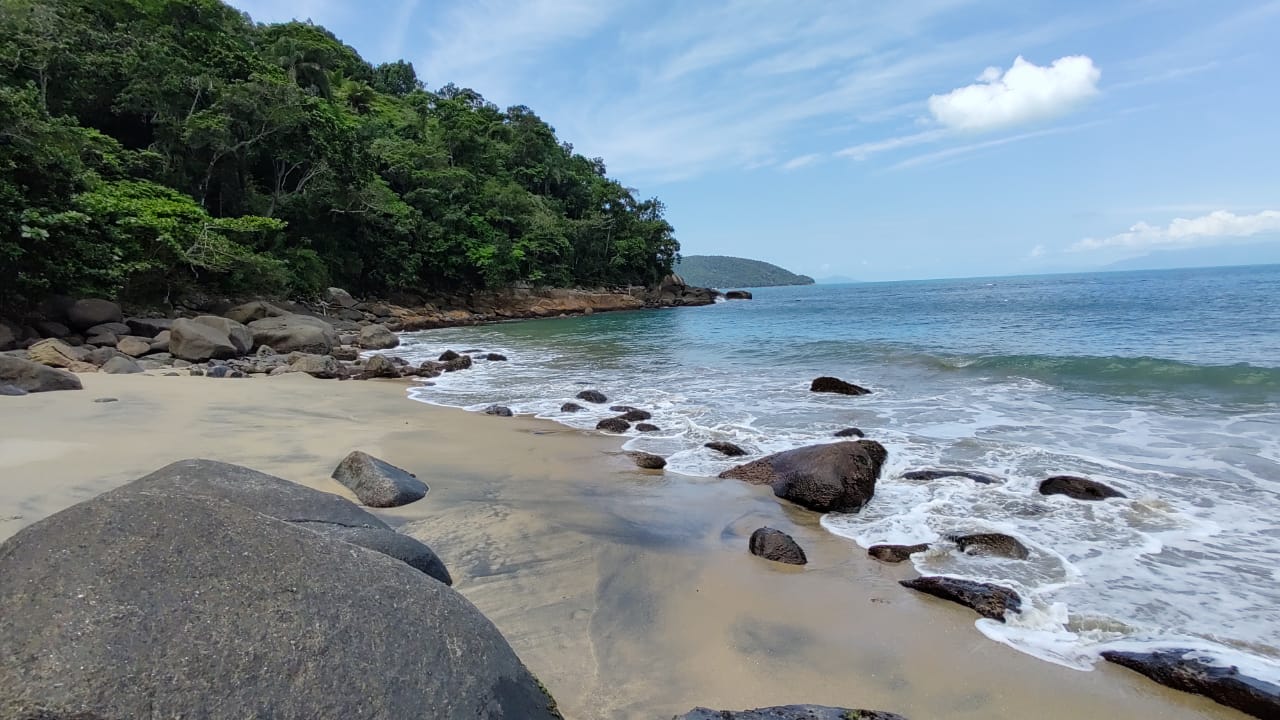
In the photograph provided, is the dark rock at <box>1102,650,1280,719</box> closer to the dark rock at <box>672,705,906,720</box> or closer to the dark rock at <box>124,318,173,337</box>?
the dark rock at <box>672,705,906,720</box>

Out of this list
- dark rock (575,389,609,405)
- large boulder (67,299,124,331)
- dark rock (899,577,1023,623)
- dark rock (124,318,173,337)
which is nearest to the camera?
dark rock (899,577,1023,623)

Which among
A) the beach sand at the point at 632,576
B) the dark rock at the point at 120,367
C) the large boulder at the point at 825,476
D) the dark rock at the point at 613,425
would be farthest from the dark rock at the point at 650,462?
the dark rock at the point at 120,367

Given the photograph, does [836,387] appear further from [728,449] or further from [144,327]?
[144,327]

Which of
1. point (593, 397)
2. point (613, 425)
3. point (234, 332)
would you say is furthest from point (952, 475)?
point (234, 332)

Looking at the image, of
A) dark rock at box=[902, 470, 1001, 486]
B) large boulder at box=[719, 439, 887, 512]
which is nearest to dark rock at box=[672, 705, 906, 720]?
large boulder at box=[719, 439, 887, 512]

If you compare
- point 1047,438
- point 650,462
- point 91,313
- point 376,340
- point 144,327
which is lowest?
point 1047,438

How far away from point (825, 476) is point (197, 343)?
51.1 feet

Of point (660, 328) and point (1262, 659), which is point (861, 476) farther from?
point (660, 328)

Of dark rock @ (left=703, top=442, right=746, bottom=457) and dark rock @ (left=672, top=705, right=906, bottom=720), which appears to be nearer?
dark rock @ (left=672, top=705, right=906, bottom=720)

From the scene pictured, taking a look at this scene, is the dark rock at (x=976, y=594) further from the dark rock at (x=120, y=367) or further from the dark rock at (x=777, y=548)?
the dark rock at (x=120, y=367)

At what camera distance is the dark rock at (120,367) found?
12.5 metres

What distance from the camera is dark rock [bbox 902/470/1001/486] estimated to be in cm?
721

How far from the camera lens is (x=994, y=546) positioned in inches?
212

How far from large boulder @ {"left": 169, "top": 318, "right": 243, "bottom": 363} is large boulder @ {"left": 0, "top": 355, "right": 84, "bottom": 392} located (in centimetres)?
641
